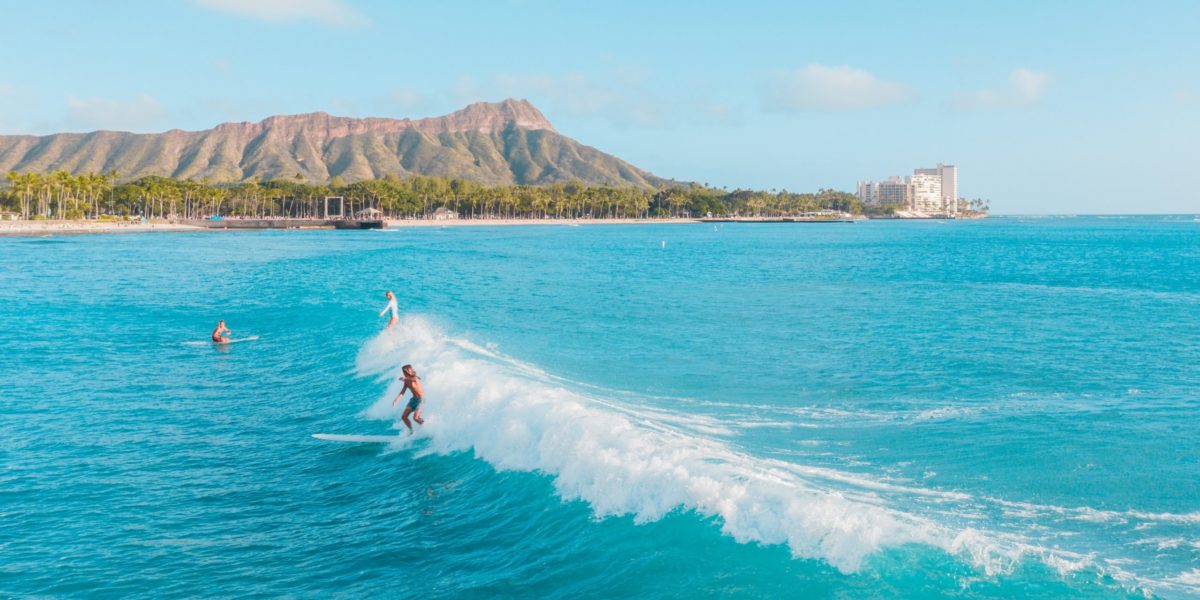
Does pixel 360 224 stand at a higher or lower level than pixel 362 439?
higher

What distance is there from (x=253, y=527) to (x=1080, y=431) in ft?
50.2

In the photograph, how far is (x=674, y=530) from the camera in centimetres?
1084

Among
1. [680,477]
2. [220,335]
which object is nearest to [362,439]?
[680,477]

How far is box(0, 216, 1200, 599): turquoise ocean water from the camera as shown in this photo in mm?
10039

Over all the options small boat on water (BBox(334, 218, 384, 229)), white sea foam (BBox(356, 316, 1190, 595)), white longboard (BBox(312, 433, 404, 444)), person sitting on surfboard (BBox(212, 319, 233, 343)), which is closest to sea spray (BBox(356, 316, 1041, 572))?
white sea foam (BBox(356, 316, 1190, 595))

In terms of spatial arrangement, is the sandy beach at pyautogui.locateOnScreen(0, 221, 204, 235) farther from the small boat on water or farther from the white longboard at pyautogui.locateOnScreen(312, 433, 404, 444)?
the white longboard at pyautogui.locateOnScreen(312, 433, 404, 444)

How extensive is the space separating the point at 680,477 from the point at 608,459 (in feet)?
5.00

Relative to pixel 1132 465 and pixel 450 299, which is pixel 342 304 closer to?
pixel 450 299

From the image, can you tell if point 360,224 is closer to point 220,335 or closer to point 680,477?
point 220,335

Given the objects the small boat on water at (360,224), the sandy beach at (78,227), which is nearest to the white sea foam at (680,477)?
the sandy beach at (78,227)

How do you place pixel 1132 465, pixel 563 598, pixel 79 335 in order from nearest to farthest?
pixel 563 598 → pixel 1132 465 → pixel 79 335

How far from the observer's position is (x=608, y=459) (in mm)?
13031

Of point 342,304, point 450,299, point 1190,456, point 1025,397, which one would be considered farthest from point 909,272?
point 1190,456

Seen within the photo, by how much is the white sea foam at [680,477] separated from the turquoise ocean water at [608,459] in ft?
0.19
